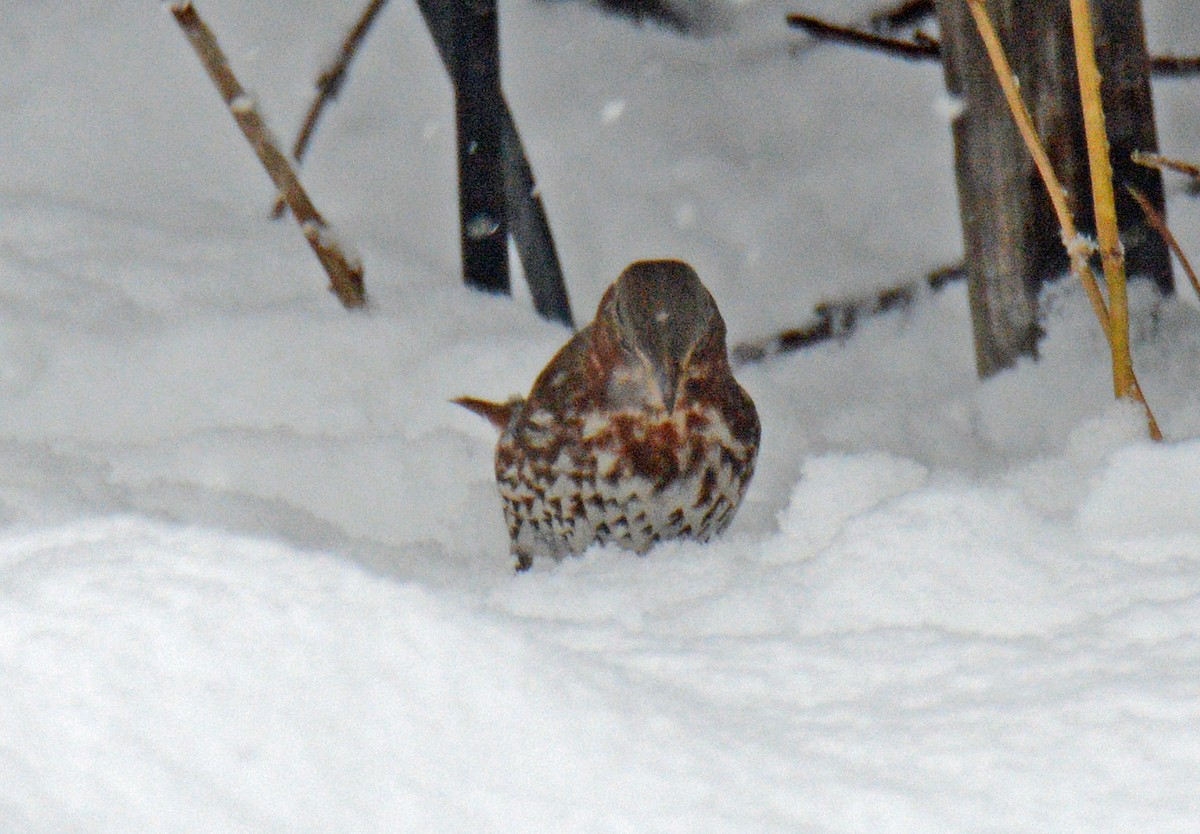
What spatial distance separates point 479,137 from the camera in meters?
2.56

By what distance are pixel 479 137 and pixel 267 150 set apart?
0.40 m

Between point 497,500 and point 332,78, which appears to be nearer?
point 497,500

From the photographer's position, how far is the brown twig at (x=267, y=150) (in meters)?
2.33

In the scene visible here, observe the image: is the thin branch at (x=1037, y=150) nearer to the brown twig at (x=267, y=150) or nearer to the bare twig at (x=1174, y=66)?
the bare twig at (x=1174, y=66)

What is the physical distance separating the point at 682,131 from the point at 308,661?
262 cm

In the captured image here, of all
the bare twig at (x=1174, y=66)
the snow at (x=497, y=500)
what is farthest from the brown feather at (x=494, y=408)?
the bare twig at (x=1174, y=66)

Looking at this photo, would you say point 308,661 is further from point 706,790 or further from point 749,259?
point 749,259

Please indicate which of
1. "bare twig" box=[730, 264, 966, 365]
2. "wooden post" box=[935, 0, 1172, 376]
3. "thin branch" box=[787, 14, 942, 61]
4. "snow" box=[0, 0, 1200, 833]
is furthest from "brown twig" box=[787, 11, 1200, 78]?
"bare twig" box=[730, 264, 966, 365]

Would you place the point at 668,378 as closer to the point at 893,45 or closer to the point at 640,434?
the point at 640,434

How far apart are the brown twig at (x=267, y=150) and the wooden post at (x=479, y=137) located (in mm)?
260

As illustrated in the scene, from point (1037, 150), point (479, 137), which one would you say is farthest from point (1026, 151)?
point (479, 137)

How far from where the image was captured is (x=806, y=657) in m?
1.11

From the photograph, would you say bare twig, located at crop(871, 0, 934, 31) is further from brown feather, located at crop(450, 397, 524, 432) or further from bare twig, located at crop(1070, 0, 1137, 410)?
bare twig, located at crop(1070, 0, 1137, 410)

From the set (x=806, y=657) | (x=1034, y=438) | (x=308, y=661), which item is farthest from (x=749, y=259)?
(x=308, y=661)
